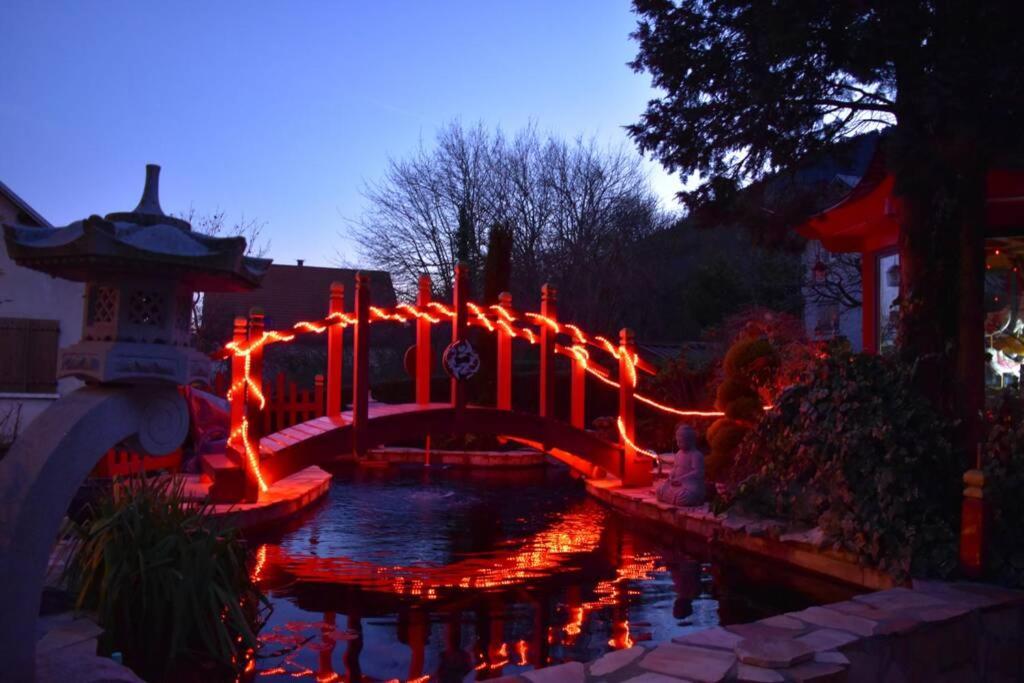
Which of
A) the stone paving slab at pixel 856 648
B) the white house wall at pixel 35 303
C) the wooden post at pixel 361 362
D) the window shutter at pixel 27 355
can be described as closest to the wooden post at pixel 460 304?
the wooden post at pixel 361 362

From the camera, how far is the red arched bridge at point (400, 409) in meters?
7.90

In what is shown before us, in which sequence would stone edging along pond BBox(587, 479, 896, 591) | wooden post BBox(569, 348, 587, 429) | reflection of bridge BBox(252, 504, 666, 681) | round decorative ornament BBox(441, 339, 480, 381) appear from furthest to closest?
wooden post BBox(569, 348, 587, 429), round decorative ornament BBox(441, 339, 480, 381), stone edging along pond BBox(587, 479, 896, 591), reflection of bridge BBox(252, 504, 666, 681)

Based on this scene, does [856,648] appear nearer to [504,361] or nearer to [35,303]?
[504,361]

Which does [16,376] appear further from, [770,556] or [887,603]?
[887,603]

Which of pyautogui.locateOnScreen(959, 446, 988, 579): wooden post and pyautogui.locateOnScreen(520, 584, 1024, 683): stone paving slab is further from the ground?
pyautogui.locateOnScreen(959, 446, 988, 579): wooden post

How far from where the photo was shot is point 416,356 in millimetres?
9250

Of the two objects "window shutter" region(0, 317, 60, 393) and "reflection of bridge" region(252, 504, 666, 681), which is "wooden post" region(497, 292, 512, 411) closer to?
"reflection of bridge" region(252, 504, 666, 681)

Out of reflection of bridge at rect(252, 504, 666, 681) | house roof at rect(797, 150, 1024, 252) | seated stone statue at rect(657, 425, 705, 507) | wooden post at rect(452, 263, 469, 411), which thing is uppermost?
house roof at rect(797, 150, 1024, 252)

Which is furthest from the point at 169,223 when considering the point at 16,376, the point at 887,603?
the point at 16,376

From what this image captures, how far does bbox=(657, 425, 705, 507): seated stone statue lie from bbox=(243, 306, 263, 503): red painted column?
13.5 feet

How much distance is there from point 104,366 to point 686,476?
20.0 ft

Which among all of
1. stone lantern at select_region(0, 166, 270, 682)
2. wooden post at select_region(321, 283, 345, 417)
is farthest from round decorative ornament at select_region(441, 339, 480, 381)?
stone lantern at select_region(0, 166, 270, 682)

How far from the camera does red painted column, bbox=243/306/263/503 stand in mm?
7793

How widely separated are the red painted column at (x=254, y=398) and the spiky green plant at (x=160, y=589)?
10.9 feet
